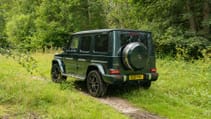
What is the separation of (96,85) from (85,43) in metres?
1.39

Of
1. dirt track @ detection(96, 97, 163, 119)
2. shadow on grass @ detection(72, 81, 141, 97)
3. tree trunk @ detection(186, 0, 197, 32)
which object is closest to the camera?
dirt track @ detection(96, 97, 163, 119)

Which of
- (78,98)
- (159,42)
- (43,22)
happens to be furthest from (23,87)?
(43,22)

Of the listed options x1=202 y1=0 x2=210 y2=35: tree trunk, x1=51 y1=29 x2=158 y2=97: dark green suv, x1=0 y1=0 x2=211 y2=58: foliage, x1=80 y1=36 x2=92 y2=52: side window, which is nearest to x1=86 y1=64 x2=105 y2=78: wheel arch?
x1=51 y1=29 x2=158 y2=97: dark green suv

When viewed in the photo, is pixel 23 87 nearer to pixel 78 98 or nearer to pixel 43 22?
pixel 78 98

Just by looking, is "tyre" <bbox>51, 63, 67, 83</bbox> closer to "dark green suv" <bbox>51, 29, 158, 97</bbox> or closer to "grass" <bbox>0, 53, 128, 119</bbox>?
"dark green suv" <bbox>51, 29, 158, 97</bbox>

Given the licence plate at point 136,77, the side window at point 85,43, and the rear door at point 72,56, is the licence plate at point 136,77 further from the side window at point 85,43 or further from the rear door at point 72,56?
the rear door at point 72,56

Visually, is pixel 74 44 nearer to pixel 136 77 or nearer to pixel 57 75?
pixel 57 75

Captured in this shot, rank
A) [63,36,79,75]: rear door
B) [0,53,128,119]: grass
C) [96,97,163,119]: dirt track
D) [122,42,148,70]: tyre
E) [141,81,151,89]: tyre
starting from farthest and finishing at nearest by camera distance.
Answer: [63,36,79,75]: rear door, [141,81,151,89]: tyre, [122,42,148,70]: tyre, [96,97,163,119]: dirt track, [0,53,128,119]: grass

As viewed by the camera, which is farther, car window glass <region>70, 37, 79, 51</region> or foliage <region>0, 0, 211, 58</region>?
foliage <region>0, 0, 211, 58</region>

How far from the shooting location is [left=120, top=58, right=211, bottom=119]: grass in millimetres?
6551

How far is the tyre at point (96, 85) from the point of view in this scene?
7.59 meters

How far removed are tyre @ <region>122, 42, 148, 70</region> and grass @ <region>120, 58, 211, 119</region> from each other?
2.99 feet

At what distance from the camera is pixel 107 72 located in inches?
289

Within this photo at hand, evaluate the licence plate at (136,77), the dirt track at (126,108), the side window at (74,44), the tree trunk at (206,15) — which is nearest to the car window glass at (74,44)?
the side window at (74,44)
